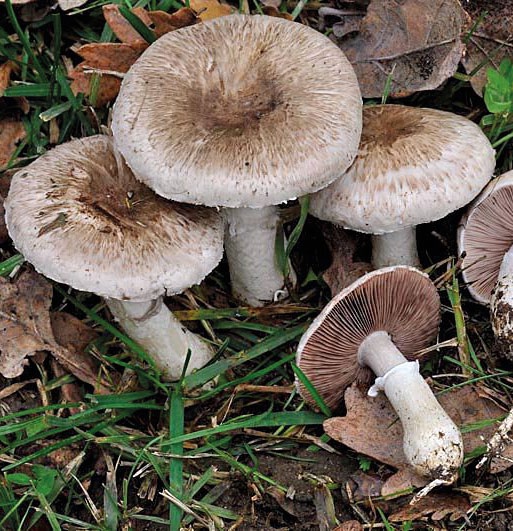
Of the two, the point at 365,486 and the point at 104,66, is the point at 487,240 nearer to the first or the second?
the point at 365,486

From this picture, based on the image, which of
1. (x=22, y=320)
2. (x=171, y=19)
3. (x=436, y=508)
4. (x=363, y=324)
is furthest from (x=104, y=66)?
(x=436, y=508)

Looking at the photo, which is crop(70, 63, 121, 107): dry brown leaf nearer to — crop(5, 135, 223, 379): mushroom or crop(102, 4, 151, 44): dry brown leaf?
crop(102, 4, 151, 44): dry brown leaf

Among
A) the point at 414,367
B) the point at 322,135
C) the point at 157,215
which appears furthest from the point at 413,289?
the point at 157,215

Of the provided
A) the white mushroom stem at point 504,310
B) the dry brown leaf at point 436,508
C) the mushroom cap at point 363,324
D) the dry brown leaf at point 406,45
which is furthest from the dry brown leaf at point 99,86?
the dry brown leaf at point 436,508

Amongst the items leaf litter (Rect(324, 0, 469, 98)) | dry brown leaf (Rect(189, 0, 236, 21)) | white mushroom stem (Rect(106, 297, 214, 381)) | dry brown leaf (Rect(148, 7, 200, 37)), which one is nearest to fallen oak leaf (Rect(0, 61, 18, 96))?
dry brown leaf (Rect(148, 7, 200, 37))

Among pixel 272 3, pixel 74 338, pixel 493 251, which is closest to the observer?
pixel 74 338

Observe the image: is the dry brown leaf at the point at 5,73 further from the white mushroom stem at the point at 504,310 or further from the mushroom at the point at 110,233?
the white mushroom stem at the point at 504,310
